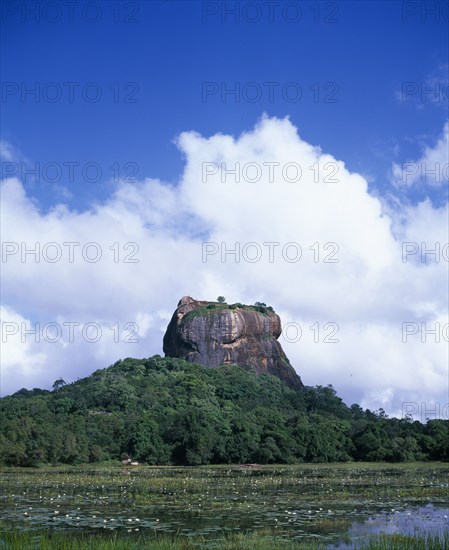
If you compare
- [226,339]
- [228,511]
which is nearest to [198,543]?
[228,511]

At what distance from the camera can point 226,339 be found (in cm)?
13625

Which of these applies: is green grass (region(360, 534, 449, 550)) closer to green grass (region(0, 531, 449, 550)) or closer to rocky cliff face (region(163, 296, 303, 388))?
green grass (region(0, 531, 449, 550))

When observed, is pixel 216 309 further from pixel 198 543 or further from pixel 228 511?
pixel 198 543

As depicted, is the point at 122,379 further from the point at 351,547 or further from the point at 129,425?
the point at 351,547

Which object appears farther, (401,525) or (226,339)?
(226,339)

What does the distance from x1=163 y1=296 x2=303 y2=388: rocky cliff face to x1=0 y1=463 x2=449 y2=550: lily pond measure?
10030 centimetres

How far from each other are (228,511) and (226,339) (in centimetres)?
11359

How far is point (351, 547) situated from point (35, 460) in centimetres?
Result: 4618

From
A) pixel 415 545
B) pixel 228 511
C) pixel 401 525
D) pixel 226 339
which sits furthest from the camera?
pixel 226 339

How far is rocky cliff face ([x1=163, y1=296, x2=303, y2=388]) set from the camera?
135125 mm

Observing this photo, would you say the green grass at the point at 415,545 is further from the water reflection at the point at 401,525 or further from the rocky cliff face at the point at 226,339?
the rocky cliff face at the point at 226,339

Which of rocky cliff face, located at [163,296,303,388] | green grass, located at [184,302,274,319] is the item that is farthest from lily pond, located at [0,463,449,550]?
green grass, located at [184,302,274,319]

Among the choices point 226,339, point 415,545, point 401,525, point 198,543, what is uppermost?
point 226,339

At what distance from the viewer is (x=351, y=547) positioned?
16.3m
